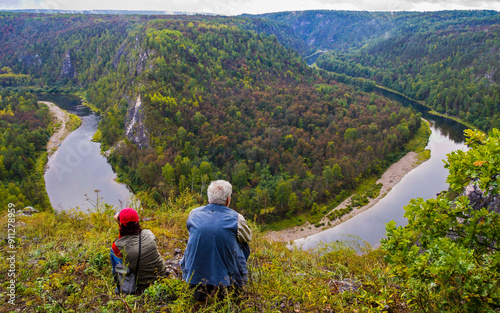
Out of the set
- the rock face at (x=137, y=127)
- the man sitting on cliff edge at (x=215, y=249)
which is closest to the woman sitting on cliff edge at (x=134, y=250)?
the man sitting on cliff edge at (x=215, y=249)

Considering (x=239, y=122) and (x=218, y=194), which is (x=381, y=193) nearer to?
(x=239, y=122)

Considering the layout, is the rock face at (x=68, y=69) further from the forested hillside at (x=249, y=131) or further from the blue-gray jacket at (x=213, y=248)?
the blue-gray jacket at (x=213, y=248)

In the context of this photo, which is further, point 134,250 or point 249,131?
point 249,131

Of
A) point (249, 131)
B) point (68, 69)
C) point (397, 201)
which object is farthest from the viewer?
point (68, 69)

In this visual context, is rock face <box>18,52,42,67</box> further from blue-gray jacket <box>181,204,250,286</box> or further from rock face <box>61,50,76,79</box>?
blue-gray jacket <box>181,204,250,286</box>

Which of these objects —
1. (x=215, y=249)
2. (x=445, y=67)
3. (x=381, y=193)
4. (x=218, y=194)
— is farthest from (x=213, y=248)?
(x=445, y=67)

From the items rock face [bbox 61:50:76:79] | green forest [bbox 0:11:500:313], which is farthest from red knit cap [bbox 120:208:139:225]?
rock face [bbox 61:50:76:79]
